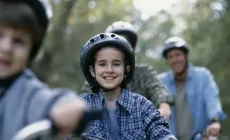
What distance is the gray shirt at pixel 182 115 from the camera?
25.5 feet

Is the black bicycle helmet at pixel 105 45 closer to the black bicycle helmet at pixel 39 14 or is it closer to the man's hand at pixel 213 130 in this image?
the black bicycle helmet at pixel 39 14

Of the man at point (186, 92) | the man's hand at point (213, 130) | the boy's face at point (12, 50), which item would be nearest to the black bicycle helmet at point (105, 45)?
the boy's face at point (12, 50)

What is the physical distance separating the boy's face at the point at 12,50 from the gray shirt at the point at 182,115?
566 cm

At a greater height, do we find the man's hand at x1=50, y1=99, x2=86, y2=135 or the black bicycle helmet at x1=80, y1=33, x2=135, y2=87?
the black bicycle helmet at x1=80, y1=33, x2=135, y2=87

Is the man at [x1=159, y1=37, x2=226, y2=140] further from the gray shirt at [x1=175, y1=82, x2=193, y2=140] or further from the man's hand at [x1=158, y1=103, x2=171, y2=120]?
the man's hand at [x1=158, y1=103, x2=171, y2=120]

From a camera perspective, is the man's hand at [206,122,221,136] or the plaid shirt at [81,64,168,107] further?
the man's hand at [206,122,221,136]

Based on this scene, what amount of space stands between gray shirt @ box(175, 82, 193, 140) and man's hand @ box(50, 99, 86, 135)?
5797 millimetres

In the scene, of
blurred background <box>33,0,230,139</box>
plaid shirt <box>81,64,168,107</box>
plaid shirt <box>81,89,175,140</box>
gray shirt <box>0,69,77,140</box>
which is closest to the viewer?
gray shirt <box>0,69,77,140</box>

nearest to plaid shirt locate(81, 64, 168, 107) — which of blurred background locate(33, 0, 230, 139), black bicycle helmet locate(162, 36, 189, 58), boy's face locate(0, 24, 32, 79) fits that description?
black bicycle helmet locate(162, 36, 189, 58)

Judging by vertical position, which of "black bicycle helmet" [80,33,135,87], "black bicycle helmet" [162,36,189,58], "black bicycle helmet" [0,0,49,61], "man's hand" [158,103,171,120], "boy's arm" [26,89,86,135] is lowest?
"boy's arm" [26,89,86,135]

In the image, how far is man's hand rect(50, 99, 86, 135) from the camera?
79.8 inches

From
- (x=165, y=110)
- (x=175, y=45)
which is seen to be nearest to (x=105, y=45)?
(x=165, y=110)

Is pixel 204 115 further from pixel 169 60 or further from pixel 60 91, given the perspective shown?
pixel 60 91

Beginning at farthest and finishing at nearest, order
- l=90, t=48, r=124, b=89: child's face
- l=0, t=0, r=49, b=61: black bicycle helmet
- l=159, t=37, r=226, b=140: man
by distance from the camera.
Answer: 1. l=159, t=37, r=226, b=140: man
2. l=90, t=48, r=124, b=89: child's face
3. l=0, t=0, r=49, b=61: black bicycle helmet
